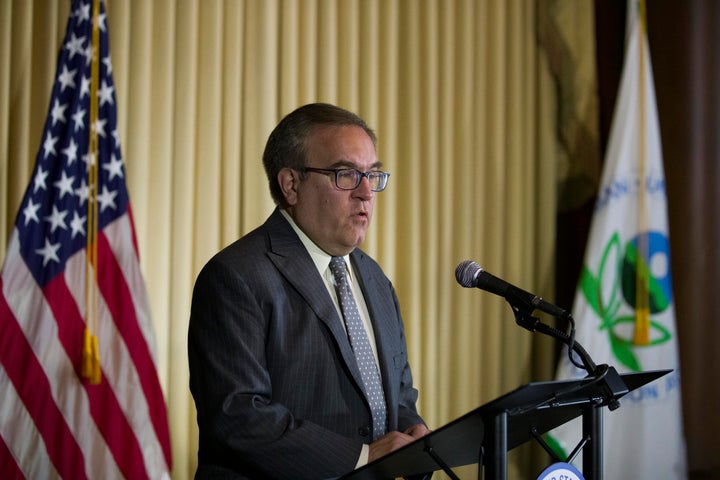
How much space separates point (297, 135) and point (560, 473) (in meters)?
1.19

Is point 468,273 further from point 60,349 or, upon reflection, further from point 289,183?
point 60,349

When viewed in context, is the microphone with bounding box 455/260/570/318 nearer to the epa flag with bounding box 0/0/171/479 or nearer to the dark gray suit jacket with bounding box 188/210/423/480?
the dark gray suit jacket with bounding box 188/210/423/480

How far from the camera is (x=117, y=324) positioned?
3.47 m

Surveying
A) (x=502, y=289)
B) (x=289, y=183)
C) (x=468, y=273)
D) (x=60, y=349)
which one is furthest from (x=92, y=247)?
(x=502, y=289)

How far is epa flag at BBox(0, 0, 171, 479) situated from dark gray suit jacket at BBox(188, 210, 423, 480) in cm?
134

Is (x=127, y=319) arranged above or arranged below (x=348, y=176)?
below

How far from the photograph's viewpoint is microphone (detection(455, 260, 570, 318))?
1.85m

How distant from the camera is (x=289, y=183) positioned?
2402 millimetres

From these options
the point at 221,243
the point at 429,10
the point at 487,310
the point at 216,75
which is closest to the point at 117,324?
the point at 221,243

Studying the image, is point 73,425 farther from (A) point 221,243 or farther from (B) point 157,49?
(B) point 157,49

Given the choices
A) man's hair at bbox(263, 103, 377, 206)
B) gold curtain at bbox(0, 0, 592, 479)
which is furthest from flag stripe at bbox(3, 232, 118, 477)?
man's hair at bbox(263, 103, 377, 206)

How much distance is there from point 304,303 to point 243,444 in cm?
44

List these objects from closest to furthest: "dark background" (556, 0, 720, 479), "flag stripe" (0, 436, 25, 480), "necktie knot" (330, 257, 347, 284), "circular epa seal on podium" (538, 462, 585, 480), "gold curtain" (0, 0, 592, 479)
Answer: "circular epa seal on podium" (538, 462, 585, 480), "necktie knot" (330, 257, 347, 284), "flag stripe" (0, 436, 25, 480), "gold curtain" (0, 0, 592, 479), "dark background" (556, 0, 720, 479)

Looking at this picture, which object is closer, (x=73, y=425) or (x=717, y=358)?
(x=73, y=425)
